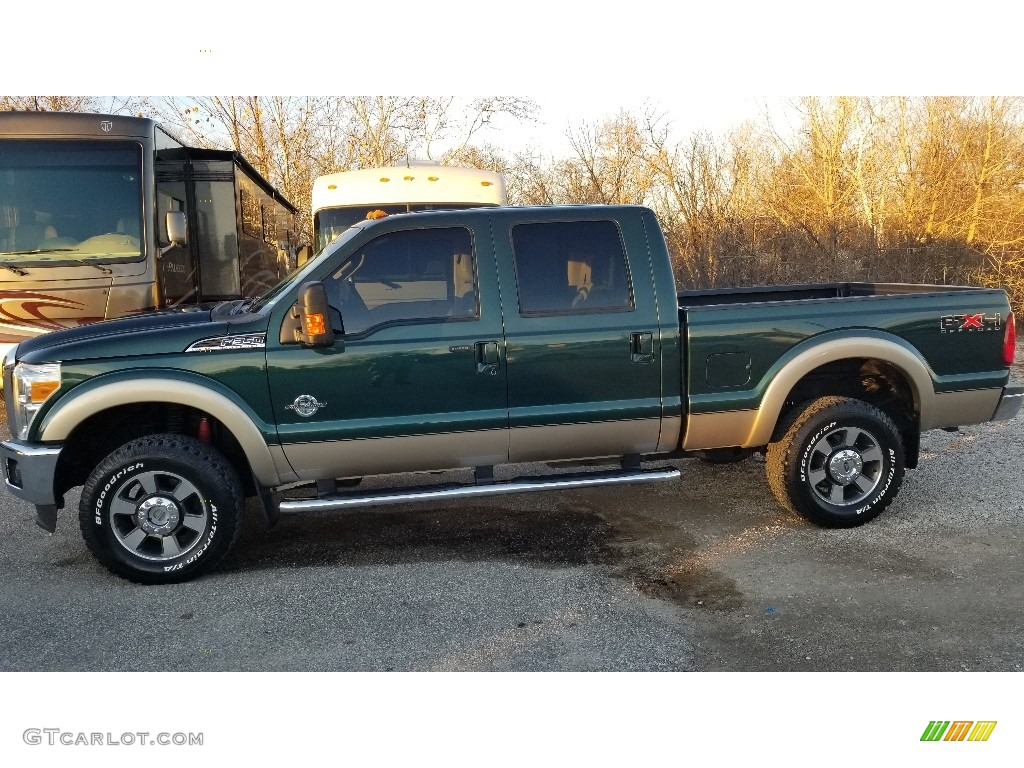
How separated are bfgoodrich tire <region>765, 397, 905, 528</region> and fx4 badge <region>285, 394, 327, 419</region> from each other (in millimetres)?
2824

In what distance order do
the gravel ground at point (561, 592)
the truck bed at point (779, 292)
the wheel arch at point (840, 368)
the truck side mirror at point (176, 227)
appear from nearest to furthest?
the gravel ground at point (561, 592)
the wheel arch at point (840, 368)
the truck bed at point (779, 292)
the truck side mirror at point (176, 227)

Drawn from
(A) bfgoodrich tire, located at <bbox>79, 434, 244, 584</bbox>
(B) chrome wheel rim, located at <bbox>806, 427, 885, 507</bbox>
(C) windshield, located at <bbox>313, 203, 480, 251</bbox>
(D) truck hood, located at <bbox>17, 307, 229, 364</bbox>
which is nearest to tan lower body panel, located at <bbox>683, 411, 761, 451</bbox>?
(B) chrome wheel rim, located at <bbox>806, 427, 885, 507</bbox>

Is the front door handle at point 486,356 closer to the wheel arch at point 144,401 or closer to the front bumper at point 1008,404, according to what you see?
the wheel arch at point 144,401

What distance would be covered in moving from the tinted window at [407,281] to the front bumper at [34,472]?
67.9 inches

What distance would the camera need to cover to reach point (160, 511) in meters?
4.29

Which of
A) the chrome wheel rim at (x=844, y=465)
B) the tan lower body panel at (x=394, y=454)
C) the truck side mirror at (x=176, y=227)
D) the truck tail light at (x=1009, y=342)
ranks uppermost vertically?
the truck side mirror at (x=176, y=227)

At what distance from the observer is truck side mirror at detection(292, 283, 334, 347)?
4.16m

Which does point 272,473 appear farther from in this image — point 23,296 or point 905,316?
point 23,296

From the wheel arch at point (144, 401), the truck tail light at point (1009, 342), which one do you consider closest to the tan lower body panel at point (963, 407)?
the truck tail light at point (1009, 342)

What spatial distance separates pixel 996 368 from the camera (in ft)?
16.3

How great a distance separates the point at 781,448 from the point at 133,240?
21.2 feet

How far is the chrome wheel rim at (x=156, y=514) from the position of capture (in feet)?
14.0

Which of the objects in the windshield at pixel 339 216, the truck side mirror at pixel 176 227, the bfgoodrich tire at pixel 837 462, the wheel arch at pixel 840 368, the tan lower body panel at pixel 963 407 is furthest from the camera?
the windshield at pixel 339 216

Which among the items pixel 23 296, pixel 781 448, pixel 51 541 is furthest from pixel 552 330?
pixel 23 296
